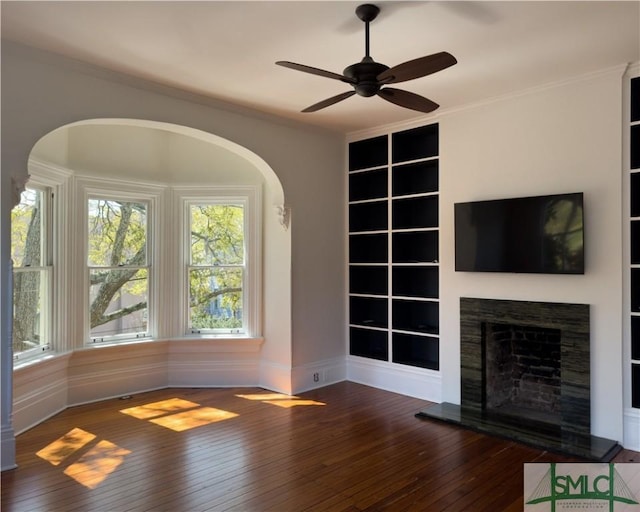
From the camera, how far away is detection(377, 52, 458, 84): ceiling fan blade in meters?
2.47

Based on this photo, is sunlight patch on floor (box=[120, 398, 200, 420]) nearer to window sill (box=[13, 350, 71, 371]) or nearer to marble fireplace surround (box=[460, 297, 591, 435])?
window sill (box=[13, 350, 71, 371])

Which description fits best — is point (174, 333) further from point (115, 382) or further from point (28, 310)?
point (28, 310)

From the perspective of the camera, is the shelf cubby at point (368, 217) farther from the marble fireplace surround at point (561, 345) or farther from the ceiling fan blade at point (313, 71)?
the ceiling fan blade at point (313, 71)

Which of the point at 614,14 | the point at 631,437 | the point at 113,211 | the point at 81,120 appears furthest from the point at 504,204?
the point at 113,211

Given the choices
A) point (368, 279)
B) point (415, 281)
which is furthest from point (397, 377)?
point (368, 279)

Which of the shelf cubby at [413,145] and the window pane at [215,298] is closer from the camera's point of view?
the shelf cubby at [413,145]

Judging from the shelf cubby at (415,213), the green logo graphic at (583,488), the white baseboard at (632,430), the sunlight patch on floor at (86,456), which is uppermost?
the shelf cubby at (415,213)

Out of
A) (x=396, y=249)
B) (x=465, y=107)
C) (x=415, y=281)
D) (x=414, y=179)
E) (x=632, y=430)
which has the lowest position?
(x=632, y=430)

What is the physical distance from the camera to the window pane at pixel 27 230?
397 cm

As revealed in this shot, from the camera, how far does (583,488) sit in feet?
9.71

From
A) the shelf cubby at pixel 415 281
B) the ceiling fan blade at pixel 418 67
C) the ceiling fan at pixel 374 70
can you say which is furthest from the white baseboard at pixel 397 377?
the ceiling fan blade at pixel 418 67

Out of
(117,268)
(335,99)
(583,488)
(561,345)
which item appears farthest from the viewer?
(117,268)

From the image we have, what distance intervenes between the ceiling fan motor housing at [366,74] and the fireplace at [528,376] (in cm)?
236

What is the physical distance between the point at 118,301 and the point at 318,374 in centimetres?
228
